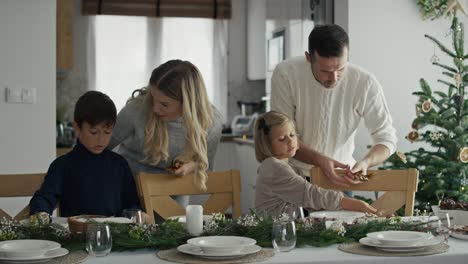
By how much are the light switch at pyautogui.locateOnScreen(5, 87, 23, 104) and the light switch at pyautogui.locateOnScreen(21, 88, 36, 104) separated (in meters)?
0.02

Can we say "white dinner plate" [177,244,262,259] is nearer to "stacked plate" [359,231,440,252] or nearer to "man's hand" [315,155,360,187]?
"stacked plate" [359,231,440,252]

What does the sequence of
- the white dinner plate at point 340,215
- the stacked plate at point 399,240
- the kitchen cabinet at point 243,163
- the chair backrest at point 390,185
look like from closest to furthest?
the stacked plate at point 399,240, the white dinner plate at point 340,215, the chair backrest at point 390,185, the kitchen cabinet at point 243,163

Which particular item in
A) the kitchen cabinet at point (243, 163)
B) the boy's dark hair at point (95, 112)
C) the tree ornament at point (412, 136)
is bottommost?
the kitchen cabinet at point (243, 163)

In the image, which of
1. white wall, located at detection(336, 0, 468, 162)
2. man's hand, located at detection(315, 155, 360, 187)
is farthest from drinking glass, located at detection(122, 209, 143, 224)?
white wall, located at detection(336, 0, 468, 162)

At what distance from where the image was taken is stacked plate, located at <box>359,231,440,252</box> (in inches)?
92.3

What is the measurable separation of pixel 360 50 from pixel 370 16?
23 centimetres

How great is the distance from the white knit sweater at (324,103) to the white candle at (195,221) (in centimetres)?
111

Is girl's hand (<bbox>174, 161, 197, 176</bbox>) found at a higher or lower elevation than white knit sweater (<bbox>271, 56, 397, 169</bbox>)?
lower

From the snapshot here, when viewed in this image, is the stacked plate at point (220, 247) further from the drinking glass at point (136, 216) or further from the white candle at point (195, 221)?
the drinking glass at point (136, 216)

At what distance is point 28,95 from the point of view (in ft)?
16.3

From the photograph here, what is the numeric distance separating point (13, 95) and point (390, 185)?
103 inches

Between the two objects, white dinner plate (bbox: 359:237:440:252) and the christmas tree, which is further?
the christmas tree

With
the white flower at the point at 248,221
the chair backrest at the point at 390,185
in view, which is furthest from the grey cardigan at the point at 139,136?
the white flower at the point at 248,221

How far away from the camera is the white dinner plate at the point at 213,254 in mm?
2219
